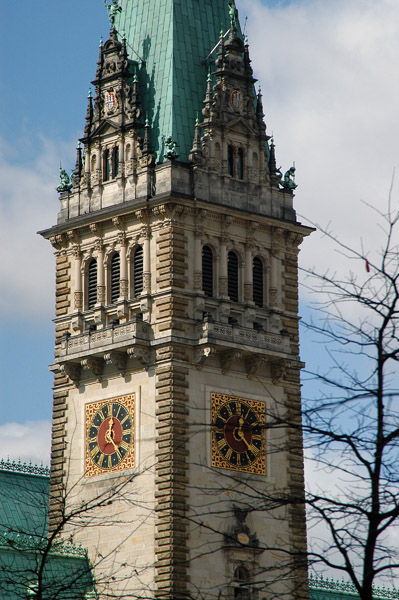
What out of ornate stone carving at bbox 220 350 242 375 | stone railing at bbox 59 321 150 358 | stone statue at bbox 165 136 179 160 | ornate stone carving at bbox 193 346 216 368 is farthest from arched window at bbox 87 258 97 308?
ornate stone carving at bbox 220 350 242 375

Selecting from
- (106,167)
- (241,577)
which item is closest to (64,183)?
(106,167)

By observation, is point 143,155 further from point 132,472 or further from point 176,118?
point 132,472

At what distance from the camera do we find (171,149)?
7962 cm

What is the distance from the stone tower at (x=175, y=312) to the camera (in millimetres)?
75188

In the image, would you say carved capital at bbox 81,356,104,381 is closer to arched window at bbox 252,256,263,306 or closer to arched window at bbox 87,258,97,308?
arched window at bbox 87,258,97,308

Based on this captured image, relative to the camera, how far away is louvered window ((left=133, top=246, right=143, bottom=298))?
259ft

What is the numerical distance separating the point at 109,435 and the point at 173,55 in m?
19.9

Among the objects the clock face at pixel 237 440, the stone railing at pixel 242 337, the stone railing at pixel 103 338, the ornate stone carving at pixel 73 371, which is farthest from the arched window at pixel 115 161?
the clock face at pixel 237 440

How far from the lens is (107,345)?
77750 mm

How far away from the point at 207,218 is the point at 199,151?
352 centimetres

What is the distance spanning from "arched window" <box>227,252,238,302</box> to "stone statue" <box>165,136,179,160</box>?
18.8ft

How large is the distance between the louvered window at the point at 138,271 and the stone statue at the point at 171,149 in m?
4.82

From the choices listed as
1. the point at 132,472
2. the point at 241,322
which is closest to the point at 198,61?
the point at 241,322

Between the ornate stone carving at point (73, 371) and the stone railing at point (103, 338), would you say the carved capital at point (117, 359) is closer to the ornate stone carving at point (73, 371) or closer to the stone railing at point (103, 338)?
the stone railing at point (103, 338)
